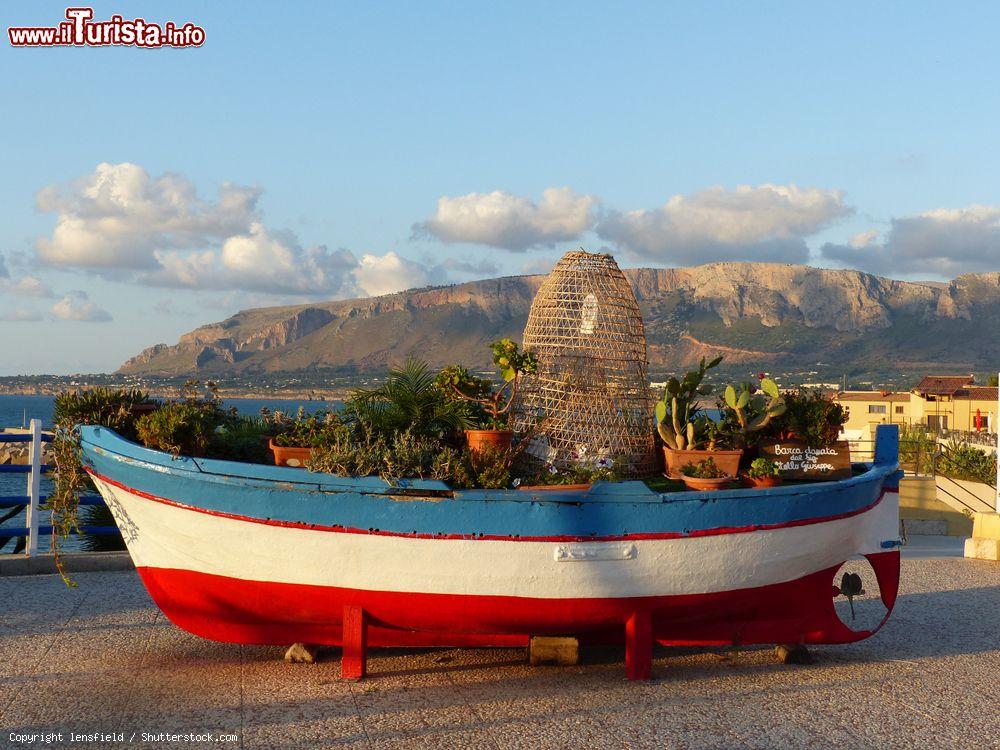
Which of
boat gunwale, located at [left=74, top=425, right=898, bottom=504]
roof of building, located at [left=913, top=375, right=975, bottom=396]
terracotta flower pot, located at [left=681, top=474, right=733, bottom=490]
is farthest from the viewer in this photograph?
roof of building, located at [left=913, top=375, right=975, bottom=396]

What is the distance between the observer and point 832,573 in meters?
7.92

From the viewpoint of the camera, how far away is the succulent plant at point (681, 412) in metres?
7.94

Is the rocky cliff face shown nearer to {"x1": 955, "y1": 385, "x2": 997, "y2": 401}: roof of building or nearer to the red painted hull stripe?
{"x1": 955, "y1": 385, "x2": 997, "y2": 401}: roof of building

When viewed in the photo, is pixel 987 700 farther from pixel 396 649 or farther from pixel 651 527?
pixel 396 649

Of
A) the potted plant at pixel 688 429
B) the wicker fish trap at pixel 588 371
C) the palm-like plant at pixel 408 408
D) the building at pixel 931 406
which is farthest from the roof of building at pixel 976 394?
the palm-like plant at pixel 408 408

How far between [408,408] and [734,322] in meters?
167

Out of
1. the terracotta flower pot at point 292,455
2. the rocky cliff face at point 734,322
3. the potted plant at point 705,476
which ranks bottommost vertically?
the potted plant at point 705,476

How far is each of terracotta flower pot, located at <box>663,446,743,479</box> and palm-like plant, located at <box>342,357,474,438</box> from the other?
1.76 meters

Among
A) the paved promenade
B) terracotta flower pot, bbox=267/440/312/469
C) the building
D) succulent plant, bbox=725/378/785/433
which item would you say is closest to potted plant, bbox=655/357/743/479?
succulent plant, bbox=725/378/785/433

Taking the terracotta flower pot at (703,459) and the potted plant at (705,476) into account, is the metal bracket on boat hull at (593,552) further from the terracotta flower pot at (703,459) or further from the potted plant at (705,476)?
the terracotta flower pot at (703,459)

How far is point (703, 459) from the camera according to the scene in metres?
7.67

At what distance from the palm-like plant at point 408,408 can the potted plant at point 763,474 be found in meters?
2.35

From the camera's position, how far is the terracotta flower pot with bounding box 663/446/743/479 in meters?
7.60

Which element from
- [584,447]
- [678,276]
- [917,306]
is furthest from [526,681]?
[917,306]
